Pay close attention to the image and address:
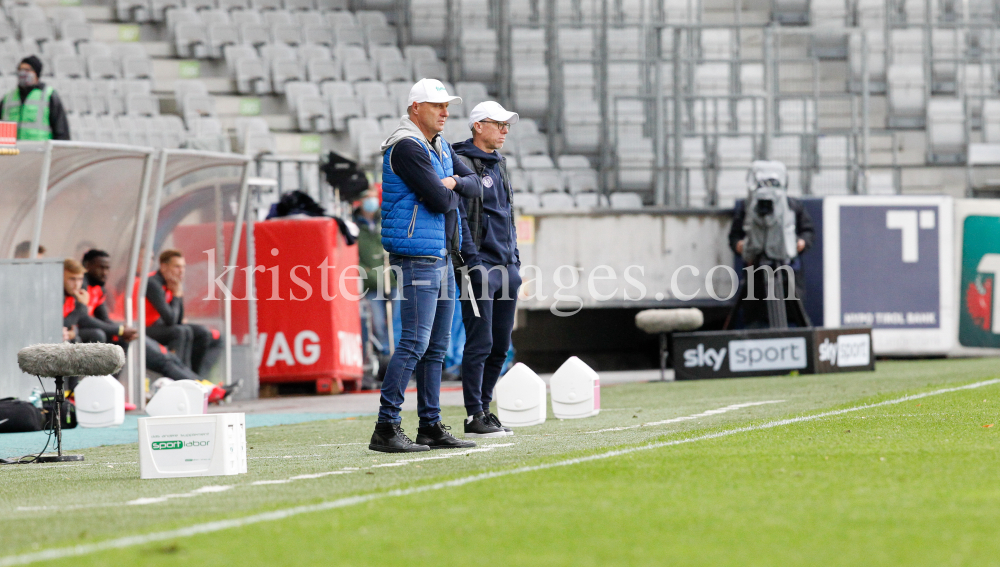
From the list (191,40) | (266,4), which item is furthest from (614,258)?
(266,4)

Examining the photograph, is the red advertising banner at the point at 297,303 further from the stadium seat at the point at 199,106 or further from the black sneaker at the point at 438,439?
the stadium seat at the point at 199,106

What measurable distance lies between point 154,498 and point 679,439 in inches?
110

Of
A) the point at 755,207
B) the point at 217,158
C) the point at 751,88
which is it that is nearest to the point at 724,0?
the point at 751,88

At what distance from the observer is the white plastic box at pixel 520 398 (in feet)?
29.8

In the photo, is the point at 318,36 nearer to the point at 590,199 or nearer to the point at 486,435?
the point at 590,199

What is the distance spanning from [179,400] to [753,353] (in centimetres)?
660

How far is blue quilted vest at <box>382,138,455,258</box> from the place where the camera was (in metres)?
7.18

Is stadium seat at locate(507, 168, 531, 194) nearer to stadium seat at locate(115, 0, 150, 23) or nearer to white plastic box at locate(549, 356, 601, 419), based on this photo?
stadium seat at locate(115, 0, 150, 23)

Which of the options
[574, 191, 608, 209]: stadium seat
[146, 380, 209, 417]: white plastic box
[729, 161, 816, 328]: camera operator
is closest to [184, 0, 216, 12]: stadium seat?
[574, 191, 608, 209]: stadium seat

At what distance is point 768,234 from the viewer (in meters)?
16.8

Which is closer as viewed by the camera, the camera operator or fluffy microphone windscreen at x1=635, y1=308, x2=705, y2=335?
fluffy microphone windscreen at x1=635, y1=308, x2=705, y2=335

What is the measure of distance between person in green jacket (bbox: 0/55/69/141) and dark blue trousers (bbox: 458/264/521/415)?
6689 mm

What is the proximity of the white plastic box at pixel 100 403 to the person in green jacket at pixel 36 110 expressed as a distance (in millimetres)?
3591

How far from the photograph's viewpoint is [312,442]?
8.55m
